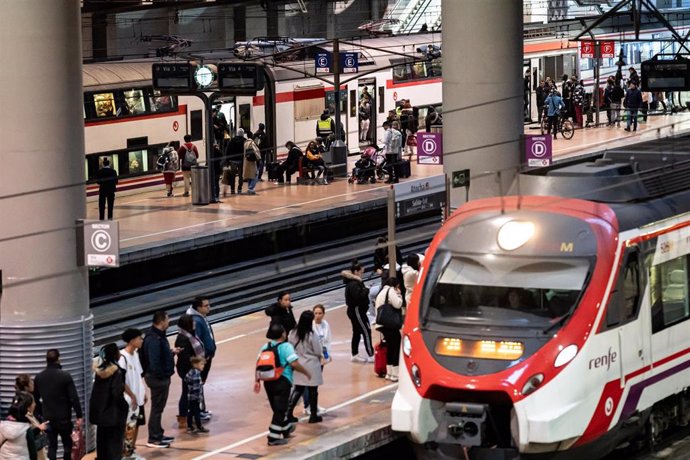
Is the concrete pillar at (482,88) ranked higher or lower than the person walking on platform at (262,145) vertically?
higher

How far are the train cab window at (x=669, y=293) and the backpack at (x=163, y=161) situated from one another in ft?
63.2

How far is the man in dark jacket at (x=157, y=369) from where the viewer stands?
1446cm

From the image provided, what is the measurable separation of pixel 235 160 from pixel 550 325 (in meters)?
21.4

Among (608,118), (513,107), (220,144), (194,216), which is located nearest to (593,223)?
(513,107)

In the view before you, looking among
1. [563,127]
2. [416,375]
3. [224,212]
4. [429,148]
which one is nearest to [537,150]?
[429,148]

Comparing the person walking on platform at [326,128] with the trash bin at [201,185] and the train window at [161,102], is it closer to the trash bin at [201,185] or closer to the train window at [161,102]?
the train window at [161,102]

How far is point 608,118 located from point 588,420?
33.1 m

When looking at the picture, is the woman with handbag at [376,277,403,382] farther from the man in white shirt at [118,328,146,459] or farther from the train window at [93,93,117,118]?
the train window at [93,93,117,118]

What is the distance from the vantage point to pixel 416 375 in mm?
13703

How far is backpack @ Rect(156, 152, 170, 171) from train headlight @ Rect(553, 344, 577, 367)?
819 inches

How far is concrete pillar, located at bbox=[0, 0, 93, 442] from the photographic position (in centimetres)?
1410

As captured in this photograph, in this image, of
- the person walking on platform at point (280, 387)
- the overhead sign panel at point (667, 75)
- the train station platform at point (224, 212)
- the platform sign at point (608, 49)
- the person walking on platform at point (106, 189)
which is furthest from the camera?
the platform sign at point (608, 49)

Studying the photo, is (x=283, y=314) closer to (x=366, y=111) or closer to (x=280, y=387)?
(x=280, y=387)

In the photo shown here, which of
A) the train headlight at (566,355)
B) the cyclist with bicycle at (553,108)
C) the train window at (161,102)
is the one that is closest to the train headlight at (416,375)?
the train headlight at (566,355)
